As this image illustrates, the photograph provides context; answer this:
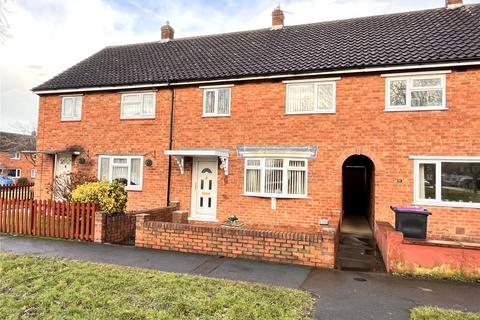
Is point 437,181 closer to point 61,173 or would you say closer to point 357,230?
point 357,230

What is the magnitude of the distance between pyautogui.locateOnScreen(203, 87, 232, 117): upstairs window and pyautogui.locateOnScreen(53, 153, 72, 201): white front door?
699cm

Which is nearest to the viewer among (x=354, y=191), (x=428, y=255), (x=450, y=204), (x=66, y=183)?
(x=428, y=255)

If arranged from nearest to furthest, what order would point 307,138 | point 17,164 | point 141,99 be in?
point 307,138
point 141,99
point 17,164

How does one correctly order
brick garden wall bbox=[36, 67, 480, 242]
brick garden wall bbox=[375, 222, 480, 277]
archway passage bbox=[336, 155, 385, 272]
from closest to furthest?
brick garden wall bbox=[375, 222, 480, 277] < archway passage bbox=[336, 155, 385, 272] < brick garden wall bbox=[36, 67, 480, 242]

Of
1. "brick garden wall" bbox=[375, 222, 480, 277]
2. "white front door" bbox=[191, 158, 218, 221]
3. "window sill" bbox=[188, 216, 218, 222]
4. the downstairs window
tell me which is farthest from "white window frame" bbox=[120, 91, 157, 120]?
the downstairs window

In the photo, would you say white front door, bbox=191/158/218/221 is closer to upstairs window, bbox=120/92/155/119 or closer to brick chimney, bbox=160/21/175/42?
upstairs window, bbox=120/92/155/119

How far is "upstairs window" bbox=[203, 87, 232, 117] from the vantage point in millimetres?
12883

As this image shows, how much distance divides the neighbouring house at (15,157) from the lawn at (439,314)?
50.3m

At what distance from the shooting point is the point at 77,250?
326 inches

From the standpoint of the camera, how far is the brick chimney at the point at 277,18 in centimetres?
1675

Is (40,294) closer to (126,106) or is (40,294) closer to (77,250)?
(77,250)

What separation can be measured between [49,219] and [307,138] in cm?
849

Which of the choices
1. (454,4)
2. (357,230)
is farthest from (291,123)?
(454,4)

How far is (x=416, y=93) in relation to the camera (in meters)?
10.5
